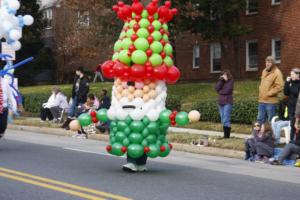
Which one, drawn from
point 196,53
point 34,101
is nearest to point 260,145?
point 34,101

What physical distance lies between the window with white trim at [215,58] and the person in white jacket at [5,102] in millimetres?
23619

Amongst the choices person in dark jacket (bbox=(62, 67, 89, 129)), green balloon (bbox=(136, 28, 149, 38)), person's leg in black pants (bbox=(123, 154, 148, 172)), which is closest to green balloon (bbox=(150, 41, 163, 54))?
green balloon (bbox=(136, 28, 149, 38))

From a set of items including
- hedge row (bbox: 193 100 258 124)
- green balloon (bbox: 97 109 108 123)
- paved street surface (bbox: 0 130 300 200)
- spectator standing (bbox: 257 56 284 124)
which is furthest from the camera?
hedge row (bbox: 193 100 258 124)

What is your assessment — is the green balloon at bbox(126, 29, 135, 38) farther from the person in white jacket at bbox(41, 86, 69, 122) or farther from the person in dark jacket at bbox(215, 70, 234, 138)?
the person in white jacket at bbox(41, 86, 69, 122)

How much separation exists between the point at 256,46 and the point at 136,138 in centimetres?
2498

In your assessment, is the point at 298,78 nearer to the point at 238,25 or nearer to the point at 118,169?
the point at 118,169

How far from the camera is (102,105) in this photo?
19.2 metres

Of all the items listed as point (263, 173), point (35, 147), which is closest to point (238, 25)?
point (35, 147)

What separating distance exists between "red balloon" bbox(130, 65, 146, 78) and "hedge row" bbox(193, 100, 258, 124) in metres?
9.53

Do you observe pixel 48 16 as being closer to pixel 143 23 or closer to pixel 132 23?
pixel 132 23

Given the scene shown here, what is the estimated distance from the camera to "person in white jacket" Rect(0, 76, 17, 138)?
12979 millimetres

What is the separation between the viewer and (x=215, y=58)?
36562 millimetres

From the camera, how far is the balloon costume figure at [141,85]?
33.0 feet

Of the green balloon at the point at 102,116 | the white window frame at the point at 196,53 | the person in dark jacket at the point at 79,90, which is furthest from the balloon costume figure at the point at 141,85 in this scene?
the white window frame at the point at 196,53
